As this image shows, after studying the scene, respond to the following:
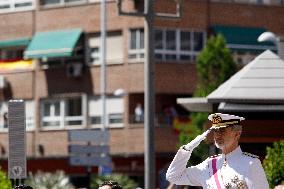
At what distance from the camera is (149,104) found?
2447 cm

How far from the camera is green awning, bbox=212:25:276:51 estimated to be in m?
58.2

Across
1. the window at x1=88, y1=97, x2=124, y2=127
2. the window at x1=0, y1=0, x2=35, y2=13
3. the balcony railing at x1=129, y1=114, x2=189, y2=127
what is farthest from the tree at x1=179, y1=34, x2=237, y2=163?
the window at x1=0, y1=0, x2=35, y2=13

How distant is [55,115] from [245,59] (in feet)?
29.6

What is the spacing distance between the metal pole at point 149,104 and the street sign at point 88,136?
11.4m

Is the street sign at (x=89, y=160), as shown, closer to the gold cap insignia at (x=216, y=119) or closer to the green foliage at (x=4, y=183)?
the green foliage at (x=4, y=183)

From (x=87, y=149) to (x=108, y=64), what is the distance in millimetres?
20501

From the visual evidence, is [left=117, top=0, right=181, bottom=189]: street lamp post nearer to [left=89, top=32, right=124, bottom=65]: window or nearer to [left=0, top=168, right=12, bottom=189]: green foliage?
[left=0, top=168, right=12, bottom=189]: green foliage

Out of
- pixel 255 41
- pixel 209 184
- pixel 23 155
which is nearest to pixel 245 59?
pixel 255 41

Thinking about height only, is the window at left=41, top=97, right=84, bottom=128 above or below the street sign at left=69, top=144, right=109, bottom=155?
below

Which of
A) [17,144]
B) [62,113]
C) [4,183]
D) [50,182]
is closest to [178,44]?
[62,113]

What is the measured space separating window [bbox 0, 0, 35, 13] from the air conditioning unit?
392 centimetres

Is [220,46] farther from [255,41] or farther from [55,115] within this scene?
[55,115]

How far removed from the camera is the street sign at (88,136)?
3647 cm

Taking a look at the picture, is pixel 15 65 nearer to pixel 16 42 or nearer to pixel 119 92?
pixel 16 42
